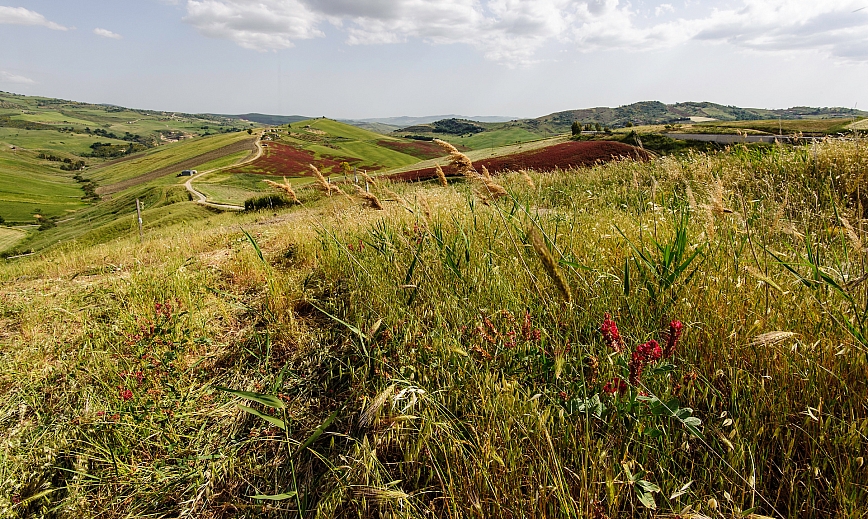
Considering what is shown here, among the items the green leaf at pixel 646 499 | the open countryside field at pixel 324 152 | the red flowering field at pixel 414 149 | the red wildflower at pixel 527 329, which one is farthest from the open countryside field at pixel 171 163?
the green leaf at pixel 646 499

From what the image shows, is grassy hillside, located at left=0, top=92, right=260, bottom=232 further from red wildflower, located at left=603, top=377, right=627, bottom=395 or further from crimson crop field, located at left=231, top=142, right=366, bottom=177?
red wildflower, located at left=603, top=377, right=627, bottom=395

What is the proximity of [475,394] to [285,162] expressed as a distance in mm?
80040

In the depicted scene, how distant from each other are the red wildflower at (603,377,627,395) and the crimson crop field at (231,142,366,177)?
59141mm

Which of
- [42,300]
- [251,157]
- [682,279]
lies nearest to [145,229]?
[42,300]

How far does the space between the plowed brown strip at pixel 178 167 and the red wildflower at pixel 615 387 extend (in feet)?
317

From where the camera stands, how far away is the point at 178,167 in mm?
88500

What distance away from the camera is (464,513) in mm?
1614

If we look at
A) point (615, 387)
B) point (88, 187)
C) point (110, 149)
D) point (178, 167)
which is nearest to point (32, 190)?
point (88, 187)

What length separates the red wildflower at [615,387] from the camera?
1666 mm

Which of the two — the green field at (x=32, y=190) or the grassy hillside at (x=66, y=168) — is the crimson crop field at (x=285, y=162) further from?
the green field at (x=32, y=190)

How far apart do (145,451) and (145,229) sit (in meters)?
33.5

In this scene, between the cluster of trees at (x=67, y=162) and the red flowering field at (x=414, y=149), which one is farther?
the cluster of trees at (x=67, y=162)

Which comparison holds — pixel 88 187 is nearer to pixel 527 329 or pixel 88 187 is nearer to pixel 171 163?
pixel 171 163

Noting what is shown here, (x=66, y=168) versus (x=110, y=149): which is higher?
(x=110, y=149)
